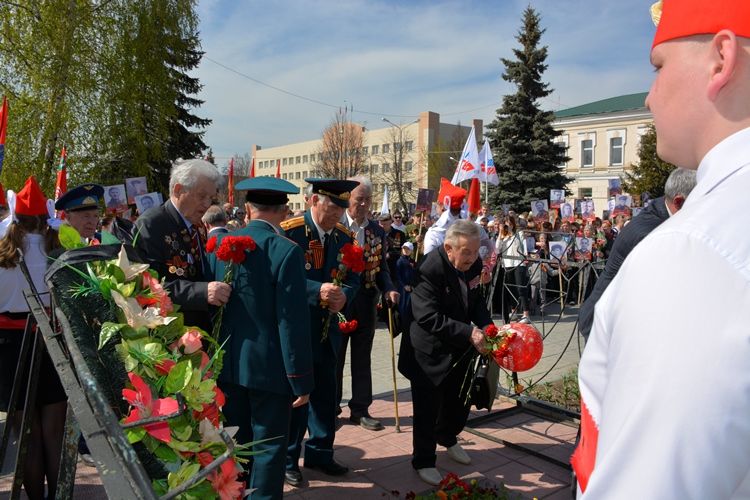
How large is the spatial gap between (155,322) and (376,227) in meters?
4.07

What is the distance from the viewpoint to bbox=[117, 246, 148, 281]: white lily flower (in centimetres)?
175

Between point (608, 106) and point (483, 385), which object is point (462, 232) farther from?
point (608, 106)

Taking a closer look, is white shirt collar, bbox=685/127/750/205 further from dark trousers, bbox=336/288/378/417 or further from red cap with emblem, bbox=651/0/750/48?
dark trousers, bbox=336/288/378/417

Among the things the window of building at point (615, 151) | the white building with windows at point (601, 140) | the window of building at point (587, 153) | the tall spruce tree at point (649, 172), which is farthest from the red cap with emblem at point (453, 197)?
the window of building at point (587, 153)

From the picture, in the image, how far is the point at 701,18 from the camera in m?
0.80

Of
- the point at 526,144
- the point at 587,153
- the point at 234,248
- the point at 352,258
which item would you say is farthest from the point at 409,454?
the point at 587,153

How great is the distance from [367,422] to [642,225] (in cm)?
304

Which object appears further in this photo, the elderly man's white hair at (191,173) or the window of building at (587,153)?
the window of building at (587,153)

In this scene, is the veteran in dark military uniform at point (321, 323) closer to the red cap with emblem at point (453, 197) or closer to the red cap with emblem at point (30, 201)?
the red cap with emblem at point (30, 201)

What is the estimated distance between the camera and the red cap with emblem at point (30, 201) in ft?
11.3

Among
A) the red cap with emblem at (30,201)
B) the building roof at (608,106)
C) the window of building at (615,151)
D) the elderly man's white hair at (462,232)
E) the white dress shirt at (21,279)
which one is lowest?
the white dress shirt at (21,279)

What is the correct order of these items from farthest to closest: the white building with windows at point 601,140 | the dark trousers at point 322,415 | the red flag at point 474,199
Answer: the white building with windows at point 601,140
the red flag at point 474,199
the dark trousers at point 322,415

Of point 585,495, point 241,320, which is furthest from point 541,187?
point 585,495

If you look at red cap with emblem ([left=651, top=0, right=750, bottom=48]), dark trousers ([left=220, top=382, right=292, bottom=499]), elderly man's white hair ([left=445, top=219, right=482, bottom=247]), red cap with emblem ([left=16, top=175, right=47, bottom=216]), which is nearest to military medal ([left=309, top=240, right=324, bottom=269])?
elderly man's white hair ([left=445, top=219, right=482, bottom=247])
